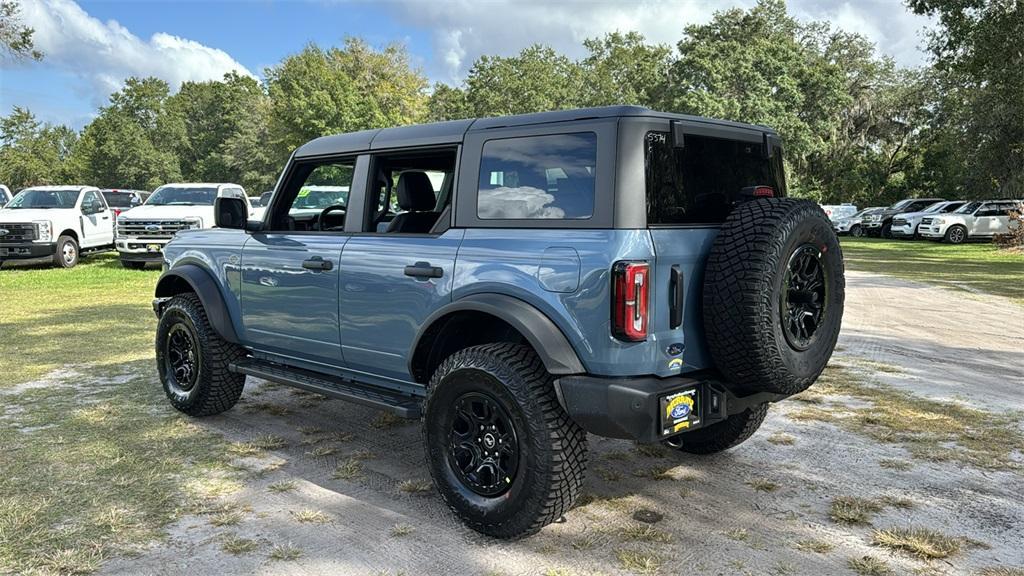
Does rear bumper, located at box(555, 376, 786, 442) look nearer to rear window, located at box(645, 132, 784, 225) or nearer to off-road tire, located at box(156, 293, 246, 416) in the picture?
rear window, located at box(645, 132, 784, 225)

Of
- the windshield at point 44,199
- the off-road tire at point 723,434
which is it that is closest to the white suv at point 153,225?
the windshield at point 44,199

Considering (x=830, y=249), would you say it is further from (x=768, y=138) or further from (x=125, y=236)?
(x=125, y=236)

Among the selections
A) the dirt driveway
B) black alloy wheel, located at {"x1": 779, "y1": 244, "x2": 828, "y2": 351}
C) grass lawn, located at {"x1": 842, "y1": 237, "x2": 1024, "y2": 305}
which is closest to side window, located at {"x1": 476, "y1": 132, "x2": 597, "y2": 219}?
black alloy wheel, located at {"x1": 779, "y1": 244, "x2": 828, "y2": 351}

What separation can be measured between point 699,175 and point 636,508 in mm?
1697

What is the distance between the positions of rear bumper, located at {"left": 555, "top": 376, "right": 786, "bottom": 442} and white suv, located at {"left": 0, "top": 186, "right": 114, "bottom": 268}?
1669 centimetres

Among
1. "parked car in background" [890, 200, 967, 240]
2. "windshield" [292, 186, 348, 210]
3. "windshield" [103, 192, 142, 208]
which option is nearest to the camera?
"windshield" [292, 186, 348, 210]

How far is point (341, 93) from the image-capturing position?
45.8 meters

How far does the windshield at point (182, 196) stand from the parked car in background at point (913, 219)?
25.6 meters

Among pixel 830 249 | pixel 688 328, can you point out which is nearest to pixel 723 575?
pixel 688 328

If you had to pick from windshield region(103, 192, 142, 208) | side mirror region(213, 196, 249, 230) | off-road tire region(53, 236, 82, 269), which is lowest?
off-road tire region(53, 236, 82, 269)

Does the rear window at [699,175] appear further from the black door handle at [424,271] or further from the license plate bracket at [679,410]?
the black door handle at [424,271]

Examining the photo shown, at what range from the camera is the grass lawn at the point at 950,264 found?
14.7 metres

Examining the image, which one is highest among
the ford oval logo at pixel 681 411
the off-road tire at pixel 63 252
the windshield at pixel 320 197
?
the windshield at pixel 320 197

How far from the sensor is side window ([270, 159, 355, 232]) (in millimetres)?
4875
